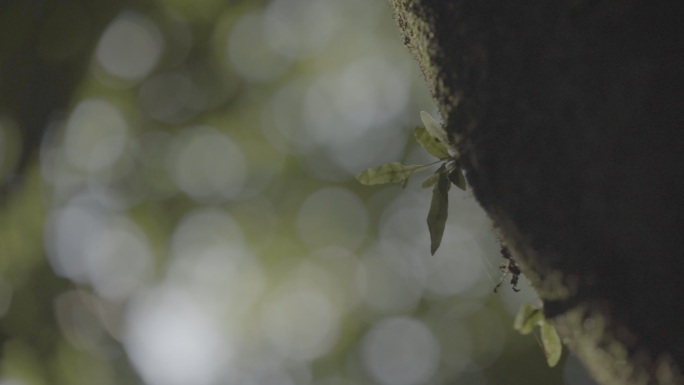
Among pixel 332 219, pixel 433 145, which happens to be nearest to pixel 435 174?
pixel 433 145

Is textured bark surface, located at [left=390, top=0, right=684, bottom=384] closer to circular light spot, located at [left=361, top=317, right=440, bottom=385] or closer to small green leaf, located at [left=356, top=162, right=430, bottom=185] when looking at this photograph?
small green leaf, located at [left=356, top=162, right=430, bottom=185]

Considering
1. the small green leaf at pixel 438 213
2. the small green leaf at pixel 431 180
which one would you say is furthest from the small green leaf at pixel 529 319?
the small green leaf at pixel 431 180

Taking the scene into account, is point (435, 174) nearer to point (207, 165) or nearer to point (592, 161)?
point (592, 161)

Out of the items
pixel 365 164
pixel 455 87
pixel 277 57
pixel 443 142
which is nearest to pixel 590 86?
pixel 455 87

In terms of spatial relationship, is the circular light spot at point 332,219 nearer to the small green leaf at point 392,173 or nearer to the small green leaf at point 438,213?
the small green leaf at point 392,173

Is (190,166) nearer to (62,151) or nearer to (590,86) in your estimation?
(62,151)

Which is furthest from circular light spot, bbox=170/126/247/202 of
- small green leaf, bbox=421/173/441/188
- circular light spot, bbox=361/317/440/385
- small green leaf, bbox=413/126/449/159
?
small green leaf, bbox=421/173/441/188

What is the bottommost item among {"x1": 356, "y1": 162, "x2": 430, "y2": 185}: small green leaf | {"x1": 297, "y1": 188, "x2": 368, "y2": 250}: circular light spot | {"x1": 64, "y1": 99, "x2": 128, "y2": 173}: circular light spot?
{"x1": 297, "y1": 188, "x2": 368, "y2": 250}: circular light spot
